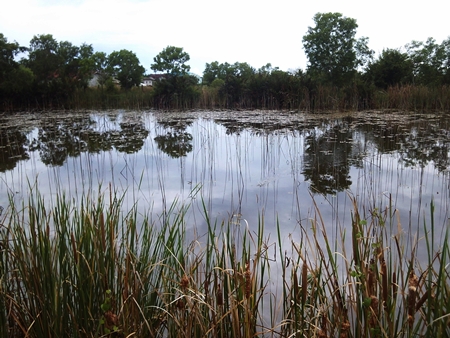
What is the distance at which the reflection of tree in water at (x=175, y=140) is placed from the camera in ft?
22.2

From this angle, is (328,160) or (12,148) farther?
(12,148)

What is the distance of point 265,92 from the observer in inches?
642

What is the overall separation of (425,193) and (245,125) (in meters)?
6.52

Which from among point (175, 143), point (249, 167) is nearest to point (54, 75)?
point (175, 143)

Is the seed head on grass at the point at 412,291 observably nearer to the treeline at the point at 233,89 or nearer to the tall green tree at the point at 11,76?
the treeline at the point at 233,89

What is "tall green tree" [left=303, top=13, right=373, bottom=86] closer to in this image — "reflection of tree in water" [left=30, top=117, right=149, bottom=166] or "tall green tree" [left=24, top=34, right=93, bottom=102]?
"tall green tree" [left=24, top=34, right=93, bottom=102]

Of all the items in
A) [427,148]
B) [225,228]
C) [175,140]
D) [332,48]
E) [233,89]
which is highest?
[332,48]

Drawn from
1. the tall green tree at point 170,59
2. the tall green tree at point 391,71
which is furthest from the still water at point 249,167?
the tall green tree at point 170,59

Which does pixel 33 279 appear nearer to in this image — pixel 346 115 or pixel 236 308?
pixel 236 308

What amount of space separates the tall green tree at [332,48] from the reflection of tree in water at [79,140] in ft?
63.2

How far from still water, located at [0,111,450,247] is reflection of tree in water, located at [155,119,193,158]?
26 mm

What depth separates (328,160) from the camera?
19.1ft

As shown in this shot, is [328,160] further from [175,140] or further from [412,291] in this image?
[412,291]

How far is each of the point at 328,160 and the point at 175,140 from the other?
3.40 m
